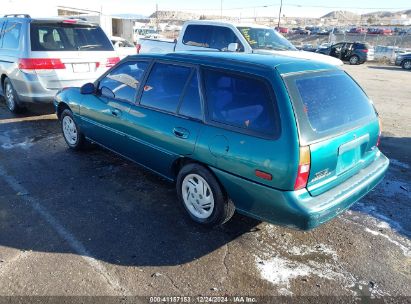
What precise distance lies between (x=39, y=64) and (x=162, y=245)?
191 inches

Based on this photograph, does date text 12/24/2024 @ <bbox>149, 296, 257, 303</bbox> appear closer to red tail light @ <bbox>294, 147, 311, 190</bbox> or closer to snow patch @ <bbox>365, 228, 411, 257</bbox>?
red tail light @ <bbox>294, 147, 311, 190</bbox>

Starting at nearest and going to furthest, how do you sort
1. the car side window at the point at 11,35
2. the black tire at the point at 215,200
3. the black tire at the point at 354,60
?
the black tire at the point at 215,200, the car side window at the point at 11,35, the black tire at the point at 354,60

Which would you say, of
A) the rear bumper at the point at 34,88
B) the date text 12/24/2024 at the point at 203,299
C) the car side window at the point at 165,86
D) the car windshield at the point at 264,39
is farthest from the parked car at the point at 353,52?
the date text 12/24/2024 at the point at 203,299

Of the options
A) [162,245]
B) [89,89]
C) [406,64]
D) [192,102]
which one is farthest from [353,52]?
[162,245]

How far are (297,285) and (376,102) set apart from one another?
Answer: 29.1ft

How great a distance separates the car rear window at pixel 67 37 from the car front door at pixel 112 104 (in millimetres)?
2492

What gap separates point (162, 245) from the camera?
3.18 m

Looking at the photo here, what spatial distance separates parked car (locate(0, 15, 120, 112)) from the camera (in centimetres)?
643

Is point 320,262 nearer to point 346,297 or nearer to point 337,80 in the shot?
point 346,297

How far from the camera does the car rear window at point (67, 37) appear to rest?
21.3 feet

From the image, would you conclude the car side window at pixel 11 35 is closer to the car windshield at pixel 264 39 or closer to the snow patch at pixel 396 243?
the car windshield at pixel 264 39

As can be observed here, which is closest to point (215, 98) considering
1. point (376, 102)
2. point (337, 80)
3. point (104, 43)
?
point (337, 80)

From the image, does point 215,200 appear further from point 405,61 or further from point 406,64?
point 405,61

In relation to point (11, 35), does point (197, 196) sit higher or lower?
lower
